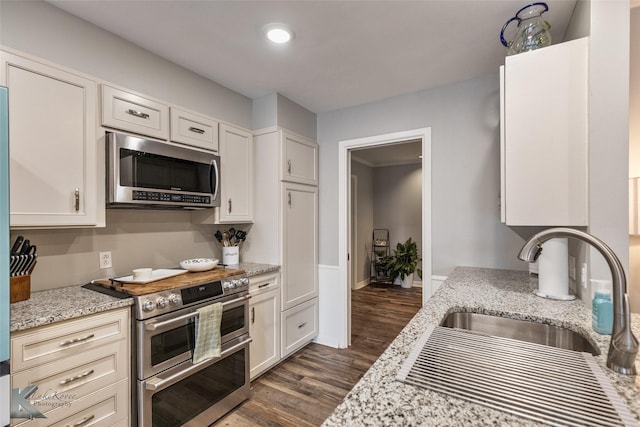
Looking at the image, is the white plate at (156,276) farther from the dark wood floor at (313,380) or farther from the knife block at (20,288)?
the dark wood floor at (313,380)

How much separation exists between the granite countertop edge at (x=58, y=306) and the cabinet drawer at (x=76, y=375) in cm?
20

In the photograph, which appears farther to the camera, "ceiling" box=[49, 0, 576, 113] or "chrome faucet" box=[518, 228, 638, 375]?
"ceiling" box=[49, 0, 576, 113]

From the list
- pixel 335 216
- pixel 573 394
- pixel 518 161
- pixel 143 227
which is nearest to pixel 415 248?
pixel 335 216

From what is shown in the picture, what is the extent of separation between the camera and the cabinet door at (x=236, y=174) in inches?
101

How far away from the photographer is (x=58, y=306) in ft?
4.78

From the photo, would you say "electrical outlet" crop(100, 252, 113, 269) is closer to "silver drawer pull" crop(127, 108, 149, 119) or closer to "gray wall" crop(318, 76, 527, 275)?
"silver drawer pull" crop(127, 108, 149, 119)

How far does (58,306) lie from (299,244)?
1.85 m

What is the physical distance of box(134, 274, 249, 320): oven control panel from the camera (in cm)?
163

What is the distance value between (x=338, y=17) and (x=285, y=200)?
151 cm

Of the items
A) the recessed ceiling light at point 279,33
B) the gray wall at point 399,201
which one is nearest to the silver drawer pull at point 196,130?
the recessed ceiling light at point 279,33

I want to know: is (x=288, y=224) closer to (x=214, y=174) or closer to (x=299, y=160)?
(x=299, y=160)

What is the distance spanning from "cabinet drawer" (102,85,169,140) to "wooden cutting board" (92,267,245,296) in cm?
95

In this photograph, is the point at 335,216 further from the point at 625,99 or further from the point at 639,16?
the point at 639,16

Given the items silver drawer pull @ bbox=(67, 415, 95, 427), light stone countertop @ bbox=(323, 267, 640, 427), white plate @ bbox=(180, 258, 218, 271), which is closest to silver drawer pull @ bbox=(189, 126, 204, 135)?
white plate @ bbox=(180, 258, 218, 271)
